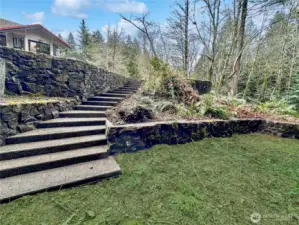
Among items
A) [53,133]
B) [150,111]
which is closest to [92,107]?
[53,133]

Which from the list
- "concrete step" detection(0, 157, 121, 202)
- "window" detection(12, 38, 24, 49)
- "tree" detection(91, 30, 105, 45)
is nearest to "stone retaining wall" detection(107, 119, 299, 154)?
"concrete step" detection(0, 157, 121, 202)

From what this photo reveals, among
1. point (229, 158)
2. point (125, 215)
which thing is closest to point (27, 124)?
point (125, 215)

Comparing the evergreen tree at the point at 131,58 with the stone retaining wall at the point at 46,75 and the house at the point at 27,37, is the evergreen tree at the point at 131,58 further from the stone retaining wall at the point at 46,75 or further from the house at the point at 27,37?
the stone retaining wall at the point at 46,75

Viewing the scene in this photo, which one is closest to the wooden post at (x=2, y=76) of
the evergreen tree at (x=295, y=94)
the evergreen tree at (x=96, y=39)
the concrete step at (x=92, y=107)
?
the concrete step at (x=92, y=107)

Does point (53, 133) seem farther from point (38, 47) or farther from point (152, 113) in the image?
point (38, 47)

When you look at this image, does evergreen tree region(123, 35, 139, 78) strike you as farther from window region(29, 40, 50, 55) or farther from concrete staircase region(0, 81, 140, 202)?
concrete staircase region(0, 81, 140, 202)

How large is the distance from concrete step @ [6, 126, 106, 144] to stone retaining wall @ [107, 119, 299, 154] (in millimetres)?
480

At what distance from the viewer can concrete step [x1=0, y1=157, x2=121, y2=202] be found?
1.85 m

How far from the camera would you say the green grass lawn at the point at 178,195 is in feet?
5.26

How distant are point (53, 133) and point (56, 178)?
1.06 meters

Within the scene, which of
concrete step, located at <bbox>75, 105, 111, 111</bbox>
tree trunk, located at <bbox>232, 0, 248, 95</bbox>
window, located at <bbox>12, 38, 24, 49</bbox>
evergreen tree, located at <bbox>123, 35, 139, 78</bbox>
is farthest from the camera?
evergreen tree, located at <bbox>123, 35, 139, 78</bbox>

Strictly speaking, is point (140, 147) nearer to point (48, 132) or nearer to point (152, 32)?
point (48, 132)

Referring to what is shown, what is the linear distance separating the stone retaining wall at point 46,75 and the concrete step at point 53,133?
1396 mm

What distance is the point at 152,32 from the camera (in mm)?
9711
